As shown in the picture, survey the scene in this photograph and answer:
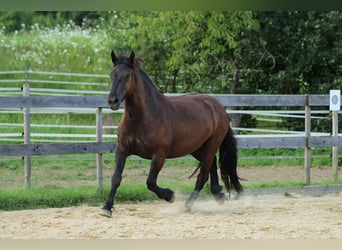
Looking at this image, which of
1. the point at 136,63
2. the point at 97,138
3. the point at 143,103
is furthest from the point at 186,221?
the point at 97,138

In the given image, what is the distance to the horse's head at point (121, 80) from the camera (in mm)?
5906

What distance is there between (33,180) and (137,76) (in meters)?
3.42

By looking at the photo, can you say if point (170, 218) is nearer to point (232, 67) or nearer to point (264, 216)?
point (264, 216)

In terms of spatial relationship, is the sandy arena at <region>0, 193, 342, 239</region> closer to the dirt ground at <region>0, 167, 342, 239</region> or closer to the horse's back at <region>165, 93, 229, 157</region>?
the dirt ground at <region>0, 167, 342, 239</region>

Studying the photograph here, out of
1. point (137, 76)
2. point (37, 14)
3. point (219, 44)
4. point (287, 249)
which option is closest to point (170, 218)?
point (137, 76)

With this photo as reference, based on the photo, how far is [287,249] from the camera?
3.71 m

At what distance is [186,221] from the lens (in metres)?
6.06

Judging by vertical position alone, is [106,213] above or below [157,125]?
below

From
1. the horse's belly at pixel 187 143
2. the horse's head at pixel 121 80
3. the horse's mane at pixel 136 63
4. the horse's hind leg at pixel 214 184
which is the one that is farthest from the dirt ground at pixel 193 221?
the horse's mane at pixel 136 63

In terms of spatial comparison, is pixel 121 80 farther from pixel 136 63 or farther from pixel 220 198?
pixel 220 198

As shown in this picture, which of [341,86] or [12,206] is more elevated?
[341,86]

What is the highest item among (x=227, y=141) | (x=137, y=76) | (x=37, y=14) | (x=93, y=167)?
(x=37, y=14)

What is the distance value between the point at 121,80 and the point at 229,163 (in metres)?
1.90

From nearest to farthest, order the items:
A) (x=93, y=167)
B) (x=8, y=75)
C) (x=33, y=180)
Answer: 1. (x=33, y=180)
2. (x=93, y=167)
3. (x=8, y=75)
